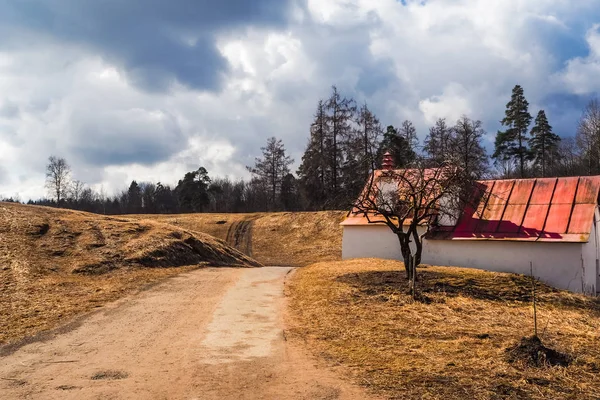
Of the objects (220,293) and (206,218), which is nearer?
(220,293)

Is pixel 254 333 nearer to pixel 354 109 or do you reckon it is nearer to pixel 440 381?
pixel 440 381

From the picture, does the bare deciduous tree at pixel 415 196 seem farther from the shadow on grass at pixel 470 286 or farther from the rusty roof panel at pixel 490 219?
the rusty roof panel at pixel 490 219

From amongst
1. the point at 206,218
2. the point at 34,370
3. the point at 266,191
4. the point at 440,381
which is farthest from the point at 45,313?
the point at 266,191

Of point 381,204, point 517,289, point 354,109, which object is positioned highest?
point 354,109

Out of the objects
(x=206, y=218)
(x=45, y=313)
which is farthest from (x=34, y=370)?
(x=206, y=218)

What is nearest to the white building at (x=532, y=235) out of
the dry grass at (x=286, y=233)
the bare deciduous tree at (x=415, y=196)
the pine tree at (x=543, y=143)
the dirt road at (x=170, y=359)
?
the bare deciduous tree at (x=415, y=196)

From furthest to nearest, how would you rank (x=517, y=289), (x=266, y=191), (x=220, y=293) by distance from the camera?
1. (x=266, y=191)
2. (x=517, y=289)
3. (x=220, y=293)

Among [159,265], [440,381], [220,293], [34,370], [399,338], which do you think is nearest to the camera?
[440,381]

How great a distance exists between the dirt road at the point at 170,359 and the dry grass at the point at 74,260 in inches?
48.7

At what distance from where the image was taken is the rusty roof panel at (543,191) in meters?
20.1

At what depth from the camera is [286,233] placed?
134 ft

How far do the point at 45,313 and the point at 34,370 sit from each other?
4.04m

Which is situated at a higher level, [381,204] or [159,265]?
[381,204]

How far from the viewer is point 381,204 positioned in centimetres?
1455
